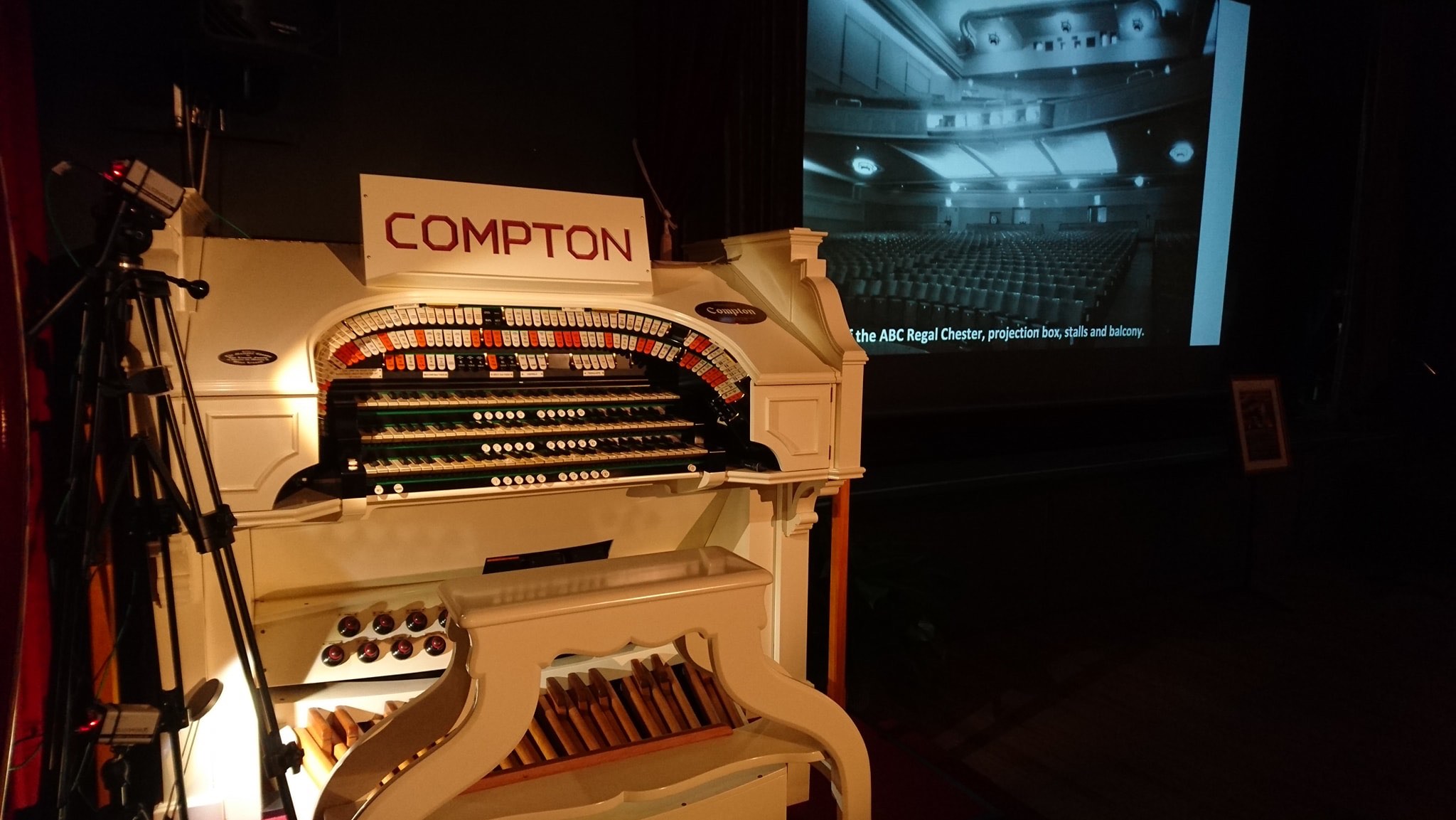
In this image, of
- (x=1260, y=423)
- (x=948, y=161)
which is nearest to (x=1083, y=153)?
(x=948, y=161)

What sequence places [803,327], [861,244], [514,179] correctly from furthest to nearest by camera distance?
[861,244] → [514,179] → [803,327]

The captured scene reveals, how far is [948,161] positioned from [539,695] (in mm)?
2821

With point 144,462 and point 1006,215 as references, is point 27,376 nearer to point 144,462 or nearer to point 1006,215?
point 144,462

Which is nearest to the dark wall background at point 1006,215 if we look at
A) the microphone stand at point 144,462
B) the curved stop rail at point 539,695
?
the microphone stand at point 144,462

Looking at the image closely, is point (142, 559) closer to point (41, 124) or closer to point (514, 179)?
point (41, 124)

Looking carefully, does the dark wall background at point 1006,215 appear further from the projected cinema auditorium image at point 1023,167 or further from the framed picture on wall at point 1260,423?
the projected cinema auditorium image at point 1023,167

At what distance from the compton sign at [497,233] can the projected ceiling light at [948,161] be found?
1.86 m

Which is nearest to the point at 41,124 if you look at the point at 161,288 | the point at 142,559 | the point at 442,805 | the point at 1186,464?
the point at 161,288

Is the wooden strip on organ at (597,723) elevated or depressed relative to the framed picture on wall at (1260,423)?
depressed

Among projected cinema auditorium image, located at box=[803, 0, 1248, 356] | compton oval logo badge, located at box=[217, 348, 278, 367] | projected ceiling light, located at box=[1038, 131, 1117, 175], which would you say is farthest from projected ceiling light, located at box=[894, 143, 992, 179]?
compton oval logo badge, located at box=[217, 348, 278, 367]

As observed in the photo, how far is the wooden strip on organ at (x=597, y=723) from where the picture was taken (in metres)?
1.71

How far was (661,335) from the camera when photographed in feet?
6.16

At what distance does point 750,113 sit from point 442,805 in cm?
219

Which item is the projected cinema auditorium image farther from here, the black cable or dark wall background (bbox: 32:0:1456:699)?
the black cable
